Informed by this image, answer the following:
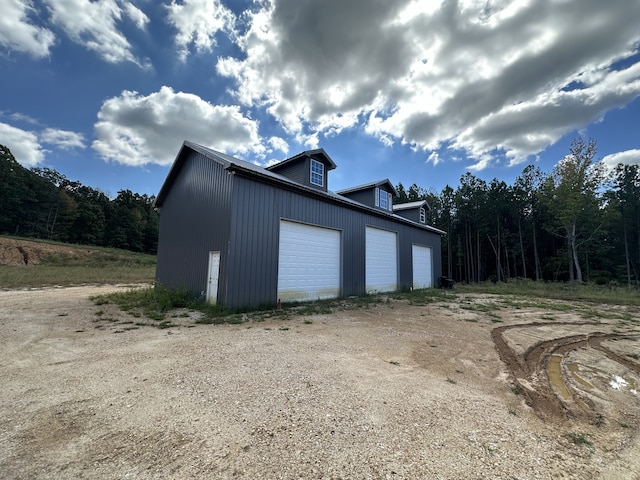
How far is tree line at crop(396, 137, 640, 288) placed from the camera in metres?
22.7

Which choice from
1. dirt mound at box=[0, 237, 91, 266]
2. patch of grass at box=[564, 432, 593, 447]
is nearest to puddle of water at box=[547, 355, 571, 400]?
patch of grass at box=[564, 432, 593, 447]

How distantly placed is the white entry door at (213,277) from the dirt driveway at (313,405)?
2.88m

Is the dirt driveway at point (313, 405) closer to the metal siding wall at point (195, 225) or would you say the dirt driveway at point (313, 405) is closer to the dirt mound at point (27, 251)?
the metal siding wall at point (195, 225)

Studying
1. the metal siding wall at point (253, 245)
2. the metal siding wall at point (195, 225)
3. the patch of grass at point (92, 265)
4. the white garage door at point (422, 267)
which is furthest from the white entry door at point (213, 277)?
the patch of grass at point (92, 265)

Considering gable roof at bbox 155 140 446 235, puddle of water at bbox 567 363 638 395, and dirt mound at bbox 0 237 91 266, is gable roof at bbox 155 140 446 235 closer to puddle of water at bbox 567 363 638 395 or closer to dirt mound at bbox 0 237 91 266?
puddle of water at bbox 567 363 638 395

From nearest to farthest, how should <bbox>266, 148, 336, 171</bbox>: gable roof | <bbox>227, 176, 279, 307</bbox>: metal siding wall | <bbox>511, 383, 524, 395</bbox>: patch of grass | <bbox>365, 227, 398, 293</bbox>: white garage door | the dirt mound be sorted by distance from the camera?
<bbox>511, 383, 524, 395</bbox>: patch of grass < <bbox>227, 176, 279, 307</bbox>: metal siding wall < <bbox>266, 148, 336, 171</bbox>: gable roof < <bbox>365, 227, 398, 293</bbox>: white garage door < the dirt mound

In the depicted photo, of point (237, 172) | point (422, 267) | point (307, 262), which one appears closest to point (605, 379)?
point (307, 262)

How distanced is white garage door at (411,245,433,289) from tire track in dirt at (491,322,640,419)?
32.0 feet

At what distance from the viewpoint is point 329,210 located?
10953 mm

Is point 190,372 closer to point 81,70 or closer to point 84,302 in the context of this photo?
point 84,302

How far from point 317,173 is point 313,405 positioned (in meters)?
11.2

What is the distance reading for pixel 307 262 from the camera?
10.1 metres

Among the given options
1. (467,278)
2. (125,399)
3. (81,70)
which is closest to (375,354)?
(125,399)

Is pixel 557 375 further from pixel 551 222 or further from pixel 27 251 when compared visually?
pixel 27 251
